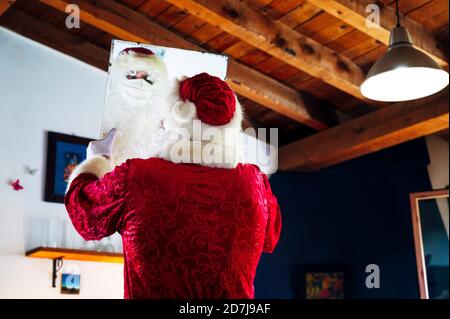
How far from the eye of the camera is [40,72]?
3.48 meters

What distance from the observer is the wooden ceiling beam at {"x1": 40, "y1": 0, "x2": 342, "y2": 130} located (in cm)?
349

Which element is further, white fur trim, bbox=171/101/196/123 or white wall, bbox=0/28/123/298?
white wall, bbox=0/28/123/298

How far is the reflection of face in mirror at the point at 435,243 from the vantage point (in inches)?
180

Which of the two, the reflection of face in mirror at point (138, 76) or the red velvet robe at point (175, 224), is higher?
the reflection of face in mirror at point (138, 76)

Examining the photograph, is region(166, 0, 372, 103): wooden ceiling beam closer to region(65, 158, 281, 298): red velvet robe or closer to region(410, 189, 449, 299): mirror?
region(410, 189, 449, 299): mirror

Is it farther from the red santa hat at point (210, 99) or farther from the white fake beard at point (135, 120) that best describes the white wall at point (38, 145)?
the red santa hat at point (210, 99)

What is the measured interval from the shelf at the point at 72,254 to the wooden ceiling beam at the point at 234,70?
1.16 m

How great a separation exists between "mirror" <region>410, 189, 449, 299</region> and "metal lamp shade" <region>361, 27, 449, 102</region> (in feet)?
5.81

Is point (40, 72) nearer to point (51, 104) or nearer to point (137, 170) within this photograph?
point (51, 104)

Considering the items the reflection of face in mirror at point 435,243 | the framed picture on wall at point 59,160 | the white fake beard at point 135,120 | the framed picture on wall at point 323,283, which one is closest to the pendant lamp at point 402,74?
the white fake beard at point 135,120

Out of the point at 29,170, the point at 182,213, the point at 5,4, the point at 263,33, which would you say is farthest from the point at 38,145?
the point at 182,213

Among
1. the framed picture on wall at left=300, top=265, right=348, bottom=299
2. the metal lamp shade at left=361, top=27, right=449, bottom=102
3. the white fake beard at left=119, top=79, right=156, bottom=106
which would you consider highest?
the metal lamp shade at left=361, top=27, right=449, bottom=102

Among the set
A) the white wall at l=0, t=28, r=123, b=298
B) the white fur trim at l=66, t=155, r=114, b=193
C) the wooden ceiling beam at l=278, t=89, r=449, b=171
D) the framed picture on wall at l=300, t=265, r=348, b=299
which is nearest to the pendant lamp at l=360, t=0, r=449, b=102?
the wooden ceiling beam at l=278, t=89, r=449, b=171

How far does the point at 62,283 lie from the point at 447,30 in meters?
2.50
